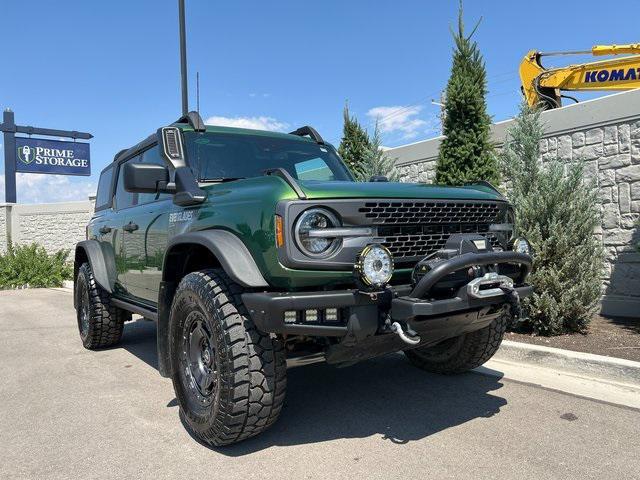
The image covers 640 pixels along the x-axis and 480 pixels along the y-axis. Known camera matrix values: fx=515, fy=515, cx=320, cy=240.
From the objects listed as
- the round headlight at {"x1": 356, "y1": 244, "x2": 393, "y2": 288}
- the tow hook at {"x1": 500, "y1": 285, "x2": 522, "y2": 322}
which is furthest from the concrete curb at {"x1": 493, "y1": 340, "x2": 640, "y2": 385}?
the round headlight at {"x1": 356, "y1": 244, "x2": 393, "y2": 288}

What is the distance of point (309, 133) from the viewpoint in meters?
4.92

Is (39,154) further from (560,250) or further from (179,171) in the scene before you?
(560,250)

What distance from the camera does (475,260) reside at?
8.77 feet

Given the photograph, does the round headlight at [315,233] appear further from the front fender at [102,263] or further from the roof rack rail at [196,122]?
the front fender at [102,263]

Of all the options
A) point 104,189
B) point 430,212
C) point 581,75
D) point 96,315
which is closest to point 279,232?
point 430,212

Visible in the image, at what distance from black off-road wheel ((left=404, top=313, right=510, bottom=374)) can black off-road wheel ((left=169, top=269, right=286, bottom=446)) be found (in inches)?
64.7

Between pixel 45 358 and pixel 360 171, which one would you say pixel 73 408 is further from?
pixel 360 171

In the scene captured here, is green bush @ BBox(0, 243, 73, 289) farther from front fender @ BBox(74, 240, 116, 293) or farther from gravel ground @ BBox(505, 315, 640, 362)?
gravel ground @ BBox(505, 315, 640, 362)

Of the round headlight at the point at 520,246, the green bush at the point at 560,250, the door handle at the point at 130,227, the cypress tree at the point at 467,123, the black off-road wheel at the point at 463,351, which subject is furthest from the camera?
the cypress tree at the point at 467,123

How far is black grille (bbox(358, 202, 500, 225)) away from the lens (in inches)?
110

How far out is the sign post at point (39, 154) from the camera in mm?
18891

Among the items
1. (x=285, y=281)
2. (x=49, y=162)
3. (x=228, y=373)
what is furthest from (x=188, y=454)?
(x=49, y=162)

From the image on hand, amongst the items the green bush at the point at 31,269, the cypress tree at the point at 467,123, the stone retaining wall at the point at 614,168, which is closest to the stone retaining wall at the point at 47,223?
the green bush at the point at 31,269

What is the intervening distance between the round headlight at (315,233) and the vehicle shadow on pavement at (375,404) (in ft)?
3.58
